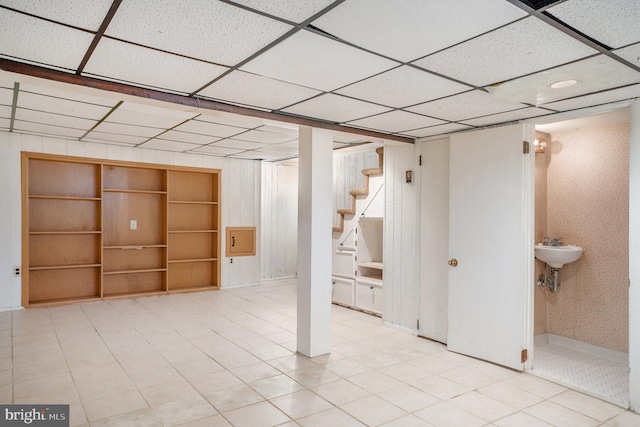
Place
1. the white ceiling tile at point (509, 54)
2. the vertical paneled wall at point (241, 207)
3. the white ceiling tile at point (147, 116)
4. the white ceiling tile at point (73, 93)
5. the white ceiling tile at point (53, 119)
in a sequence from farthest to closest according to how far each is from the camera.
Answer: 1. the vertical paneled wall at point (241, 207)
2. the white ceiling tile at point (53, 119)
3. the white ceiling tile at point (147, 116)
4. the white ceiling tile at point (73, 93)
5. the white ceiling tile at point (509, 54)

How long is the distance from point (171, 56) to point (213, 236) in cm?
549

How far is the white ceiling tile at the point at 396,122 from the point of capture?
378 cm

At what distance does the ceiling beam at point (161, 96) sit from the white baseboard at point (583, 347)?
3060mm

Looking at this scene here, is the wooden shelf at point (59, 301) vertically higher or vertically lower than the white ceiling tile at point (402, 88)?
lower

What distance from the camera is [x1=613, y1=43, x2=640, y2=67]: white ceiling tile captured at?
2171 mm

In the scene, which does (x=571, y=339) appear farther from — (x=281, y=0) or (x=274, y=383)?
(x=281, y=0)

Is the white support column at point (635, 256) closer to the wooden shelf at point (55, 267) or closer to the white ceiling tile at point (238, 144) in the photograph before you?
the white ceiling tile at point (238, 144)

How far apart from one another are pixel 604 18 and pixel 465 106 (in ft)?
5.13

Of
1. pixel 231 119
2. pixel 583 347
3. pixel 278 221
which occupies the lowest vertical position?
pixel 583 347

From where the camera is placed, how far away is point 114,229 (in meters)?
6.66

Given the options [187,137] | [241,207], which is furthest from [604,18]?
[241,207]

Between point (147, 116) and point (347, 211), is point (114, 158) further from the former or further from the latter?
point (347, 211)

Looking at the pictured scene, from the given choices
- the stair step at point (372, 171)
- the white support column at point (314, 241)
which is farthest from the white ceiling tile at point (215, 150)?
the white support column at point (314, 241)

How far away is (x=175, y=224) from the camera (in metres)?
7.20
